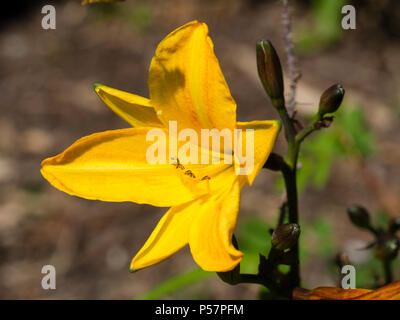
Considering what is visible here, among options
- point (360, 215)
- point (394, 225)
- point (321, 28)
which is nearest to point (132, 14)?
point (321, 28)

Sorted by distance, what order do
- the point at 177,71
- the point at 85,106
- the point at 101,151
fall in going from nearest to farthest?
the point at 177,71, the point at 101,151, the point at 85,106

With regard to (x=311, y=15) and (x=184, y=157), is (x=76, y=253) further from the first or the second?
(x=311, y=15)

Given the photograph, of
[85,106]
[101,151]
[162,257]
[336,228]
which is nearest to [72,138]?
[85,106]

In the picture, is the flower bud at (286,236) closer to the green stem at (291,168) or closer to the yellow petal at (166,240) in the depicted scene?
the green stem at (291,168)

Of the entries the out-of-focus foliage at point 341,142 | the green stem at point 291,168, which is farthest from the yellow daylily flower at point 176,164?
the out-of-focus foliage at point 341,142

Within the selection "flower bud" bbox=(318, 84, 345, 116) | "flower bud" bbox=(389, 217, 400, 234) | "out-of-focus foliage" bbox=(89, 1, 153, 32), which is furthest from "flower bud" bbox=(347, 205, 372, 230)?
"out-of-focus foliage" bbox=(89, 1, 153, 32)
